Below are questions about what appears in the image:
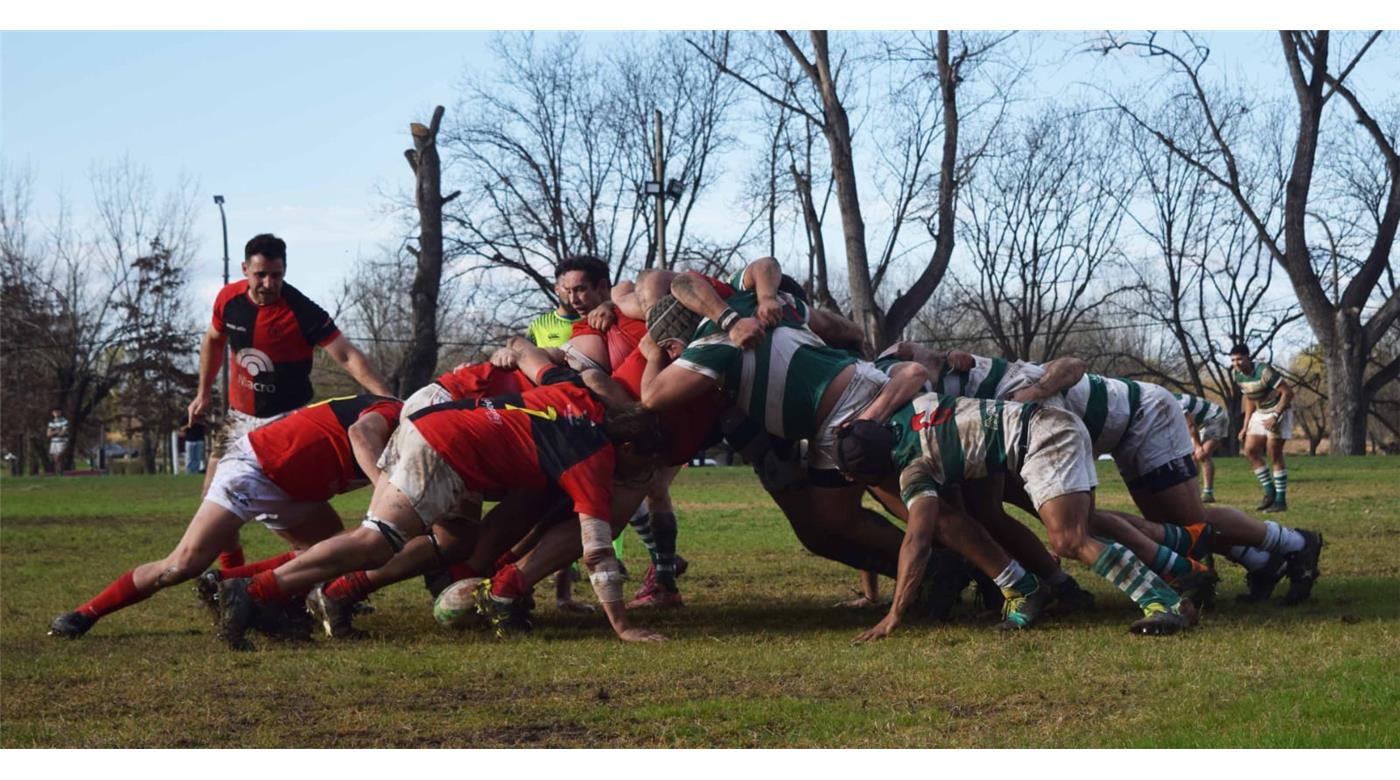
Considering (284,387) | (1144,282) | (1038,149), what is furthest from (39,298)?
(284,387)

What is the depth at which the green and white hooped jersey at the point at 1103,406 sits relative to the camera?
742 cm

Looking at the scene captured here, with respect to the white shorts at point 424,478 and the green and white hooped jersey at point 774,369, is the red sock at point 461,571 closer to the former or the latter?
the white shorts at point 424,478

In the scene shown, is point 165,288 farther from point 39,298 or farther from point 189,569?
point 189,569

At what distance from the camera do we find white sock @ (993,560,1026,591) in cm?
688

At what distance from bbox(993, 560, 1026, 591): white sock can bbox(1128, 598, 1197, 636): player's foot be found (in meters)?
0.56

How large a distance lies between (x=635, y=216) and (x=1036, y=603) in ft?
122

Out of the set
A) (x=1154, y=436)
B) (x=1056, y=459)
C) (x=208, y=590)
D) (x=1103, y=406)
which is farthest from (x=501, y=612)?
(x=1154, y=436)

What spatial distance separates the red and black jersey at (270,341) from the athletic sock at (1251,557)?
509cm

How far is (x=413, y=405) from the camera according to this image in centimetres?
729

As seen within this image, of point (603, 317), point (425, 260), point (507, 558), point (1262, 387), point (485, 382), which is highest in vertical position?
point (425, 260)

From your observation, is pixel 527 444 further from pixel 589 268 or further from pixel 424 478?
pixel 589 268

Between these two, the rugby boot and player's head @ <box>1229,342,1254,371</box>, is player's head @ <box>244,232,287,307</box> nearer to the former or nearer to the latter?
the rugby boot

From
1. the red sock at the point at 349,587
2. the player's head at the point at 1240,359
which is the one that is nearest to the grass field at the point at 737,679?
the red sock at the point at 349,587

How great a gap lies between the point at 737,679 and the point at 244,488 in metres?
2.87
